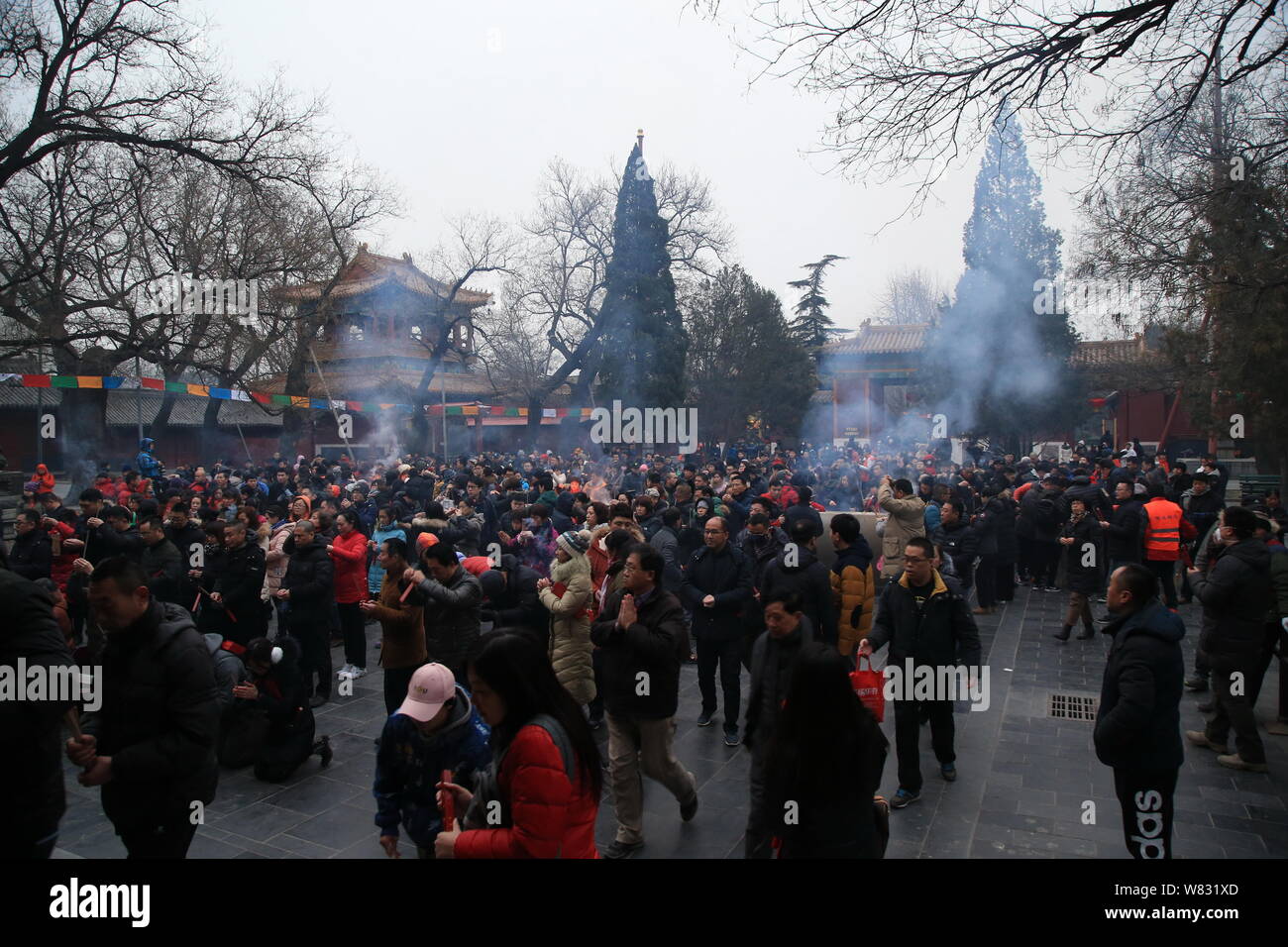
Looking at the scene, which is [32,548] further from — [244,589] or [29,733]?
[29,733]

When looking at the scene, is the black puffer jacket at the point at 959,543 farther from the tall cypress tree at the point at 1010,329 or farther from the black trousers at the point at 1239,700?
the tall cypress tree at the point at 1010,329

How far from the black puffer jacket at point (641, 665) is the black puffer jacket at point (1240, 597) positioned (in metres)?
3.54

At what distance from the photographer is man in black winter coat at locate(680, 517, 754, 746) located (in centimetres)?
546

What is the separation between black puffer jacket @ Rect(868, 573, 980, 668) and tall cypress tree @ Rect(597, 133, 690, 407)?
78.8ft

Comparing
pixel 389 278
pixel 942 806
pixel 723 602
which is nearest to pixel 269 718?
pixel 723 602

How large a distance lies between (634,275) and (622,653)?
25.9m

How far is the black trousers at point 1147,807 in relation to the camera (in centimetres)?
334

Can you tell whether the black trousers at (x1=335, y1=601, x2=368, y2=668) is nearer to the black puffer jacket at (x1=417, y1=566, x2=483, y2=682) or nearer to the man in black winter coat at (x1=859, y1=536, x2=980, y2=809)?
the black puffer jacket at (x1=417, y1=566, x2=483, y2=682)

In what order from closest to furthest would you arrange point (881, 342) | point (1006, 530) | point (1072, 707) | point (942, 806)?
point (942, 806) < point (1072, 707) < point (1006, 530) < point (881, 342)

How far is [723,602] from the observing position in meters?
5.40

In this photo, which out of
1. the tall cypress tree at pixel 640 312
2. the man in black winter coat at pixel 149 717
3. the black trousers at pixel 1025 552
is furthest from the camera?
the tall cypress tree at pixel 640 312

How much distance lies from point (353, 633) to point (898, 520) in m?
5.36

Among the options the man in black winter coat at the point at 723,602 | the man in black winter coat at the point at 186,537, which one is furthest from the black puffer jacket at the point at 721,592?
the man in black winter coat at the point at 186,537

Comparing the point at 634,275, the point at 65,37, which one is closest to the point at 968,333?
the point at 634,275
